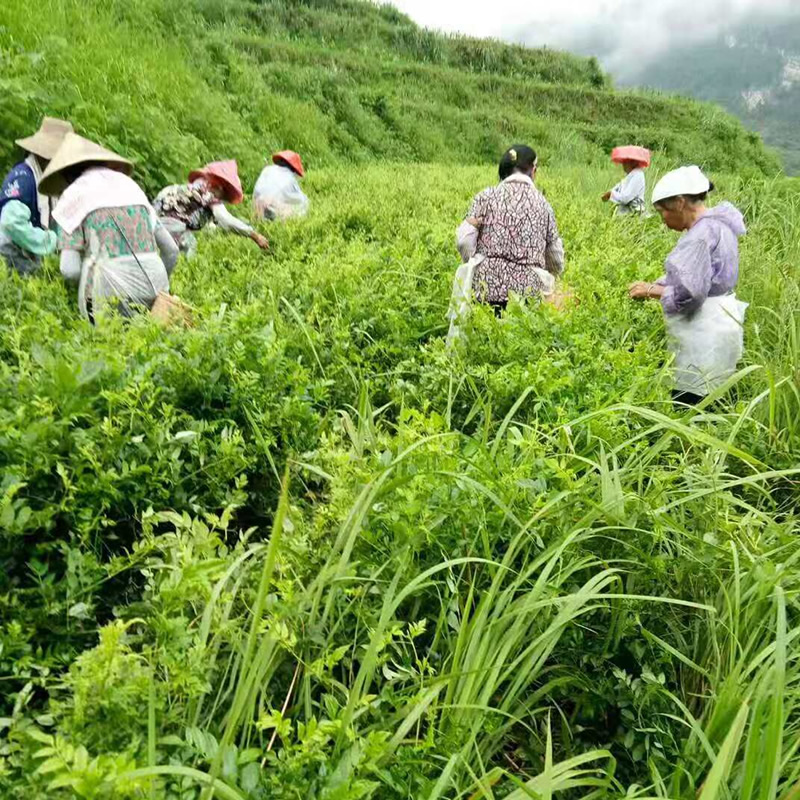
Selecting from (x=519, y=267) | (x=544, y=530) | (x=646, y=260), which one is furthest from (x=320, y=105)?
(x=544, y=530)

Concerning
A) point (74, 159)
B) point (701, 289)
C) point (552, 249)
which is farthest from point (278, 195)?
point (701, 289)

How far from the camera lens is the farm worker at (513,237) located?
3.80m

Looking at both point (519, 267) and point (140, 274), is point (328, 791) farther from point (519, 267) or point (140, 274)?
point (519, 267)

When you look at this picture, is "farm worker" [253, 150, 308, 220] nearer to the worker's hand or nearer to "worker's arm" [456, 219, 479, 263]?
"worker's arm" [456, 219, 479, 263]

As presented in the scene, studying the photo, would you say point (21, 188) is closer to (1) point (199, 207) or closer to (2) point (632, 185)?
(1) point (199, 207)

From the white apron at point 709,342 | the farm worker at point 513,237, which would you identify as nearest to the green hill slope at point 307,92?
the farm worker at point 513,237

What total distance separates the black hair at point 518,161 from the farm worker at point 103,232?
6.63 feet

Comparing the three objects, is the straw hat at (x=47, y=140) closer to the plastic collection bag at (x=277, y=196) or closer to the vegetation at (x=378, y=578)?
the vegetation at (x=378, y=578)

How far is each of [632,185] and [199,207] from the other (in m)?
4.56

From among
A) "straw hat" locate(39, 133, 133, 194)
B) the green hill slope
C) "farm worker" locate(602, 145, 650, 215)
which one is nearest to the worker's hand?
"straw hat" locate(39, 133, 133, 194)

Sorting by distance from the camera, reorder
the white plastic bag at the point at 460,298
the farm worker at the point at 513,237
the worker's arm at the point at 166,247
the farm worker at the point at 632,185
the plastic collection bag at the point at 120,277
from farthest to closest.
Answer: the farm worker at the point at 632,185, the farm worker at the point at 513,237, the worker's arm at the point at 166,247, the plastic collection bag at the point at 120,277, the white plastic bag at the point at 460,298

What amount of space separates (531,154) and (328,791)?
3.66 metres

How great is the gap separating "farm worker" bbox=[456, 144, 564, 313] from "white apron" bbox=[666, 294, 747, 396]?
0.80 m

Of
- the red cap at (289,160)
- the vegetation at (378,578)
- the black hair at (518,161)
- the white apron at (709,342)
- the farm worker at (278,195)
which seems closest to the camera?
the vegetation at (378,578)
